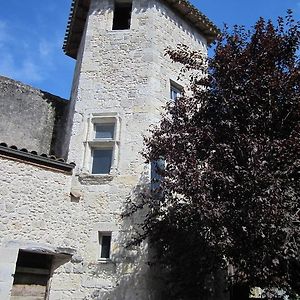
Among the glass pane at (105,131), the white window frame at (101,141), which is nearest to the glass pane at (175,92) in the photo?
the white window frame at (101,141)

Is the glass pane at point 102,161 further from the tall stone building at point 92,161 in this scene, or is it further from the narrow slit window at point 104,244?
the narrow slit window at point 104,244

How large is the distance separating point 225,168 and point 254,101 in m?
1.65

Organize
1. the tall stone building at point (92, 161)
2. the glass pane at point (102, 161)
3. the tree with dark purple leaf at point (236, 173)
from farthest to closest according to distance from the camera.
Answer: the glass pane at point (102, 161) → the tall stone building at point (92, 161) → the tree with dark purple leaf at point (236, 173)

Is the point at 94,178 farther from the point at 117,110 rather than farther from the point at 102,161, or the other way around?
the point at 117,110

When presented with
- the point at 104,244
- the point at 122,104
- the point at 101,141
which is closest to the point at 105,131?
the point at 101,141

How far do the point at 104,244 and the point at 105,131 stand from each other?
9.86 feet

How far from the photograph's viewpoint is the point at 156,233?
7.81 m

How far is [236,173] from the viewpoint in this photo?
6.46m

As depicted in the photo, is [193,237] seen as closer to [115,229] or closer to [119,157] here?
[115,229]

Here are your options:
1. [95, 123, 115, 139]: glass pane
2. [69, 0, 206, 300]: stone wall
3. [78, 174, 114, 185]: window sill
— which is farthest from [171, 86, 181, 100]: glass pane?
[78, 174, 114, 185]: window sill

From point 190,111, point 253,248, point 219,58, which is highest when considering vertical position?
point 219,58

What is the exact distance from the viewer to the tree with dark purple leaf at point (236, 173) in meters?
5.99

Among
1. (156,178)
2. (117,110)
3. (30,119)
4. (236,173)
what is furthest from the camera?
(30,119)

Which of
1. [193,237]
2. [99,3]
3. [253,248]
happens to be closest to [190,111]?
[193,237]
